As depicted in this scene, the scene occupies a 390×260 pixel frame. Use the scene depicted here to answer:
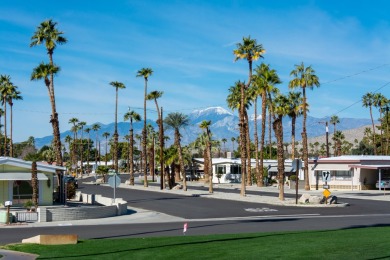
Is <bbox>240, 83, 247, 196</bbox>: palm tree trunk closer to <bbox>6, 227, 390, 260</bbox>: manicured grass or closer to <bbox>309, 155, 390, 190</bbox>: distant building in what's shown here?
<bbox>309, 155, 390, 190</bbox>: distant building

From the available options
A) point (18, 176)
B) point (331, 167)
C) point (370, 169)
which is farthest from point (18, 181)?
point (370, 169)

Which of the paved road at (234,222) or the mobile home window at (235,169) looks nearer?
the paved road at (234,222)

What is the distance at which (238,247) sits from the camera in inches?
744

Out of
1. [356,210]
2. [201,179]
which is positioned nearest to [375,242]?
[356,210]

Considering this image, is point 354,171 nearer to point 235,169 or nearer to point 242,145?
point 242,145

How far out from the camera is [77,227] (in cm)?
2916

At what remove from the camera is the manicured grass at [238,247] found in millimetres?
16688

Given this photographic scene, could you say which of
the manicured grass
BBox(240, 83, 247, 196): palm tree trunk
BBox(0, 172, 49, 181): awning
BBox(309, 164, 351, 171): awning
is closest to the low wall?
BBox(0, 172, 49, 181): awning

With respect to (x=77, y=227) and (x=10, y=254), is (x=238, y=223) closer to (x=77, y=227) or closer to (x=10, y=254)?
(x=77, y=227)

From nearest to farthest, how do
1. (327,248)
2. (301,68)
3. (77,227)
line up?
(327,248)
(77,227)
(301,68)

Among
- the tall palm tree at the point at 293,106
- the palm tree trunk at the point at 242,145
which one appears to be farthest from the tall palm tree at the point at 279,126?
the tall palm tree at the point at 293,106

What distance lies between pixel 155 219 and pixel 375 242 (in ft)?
56.9

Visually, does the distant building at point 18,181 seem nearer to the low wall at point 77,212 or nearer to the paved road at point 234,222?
the paved road at point 234,222

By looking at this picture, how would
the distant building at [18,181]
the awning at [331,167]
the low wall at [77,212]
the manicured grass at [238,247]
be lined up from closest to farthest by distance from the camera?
the manicured grass at [238,247] < the low wall at [77,212] < the distant building at [18,181] < the awning at [331,167]
